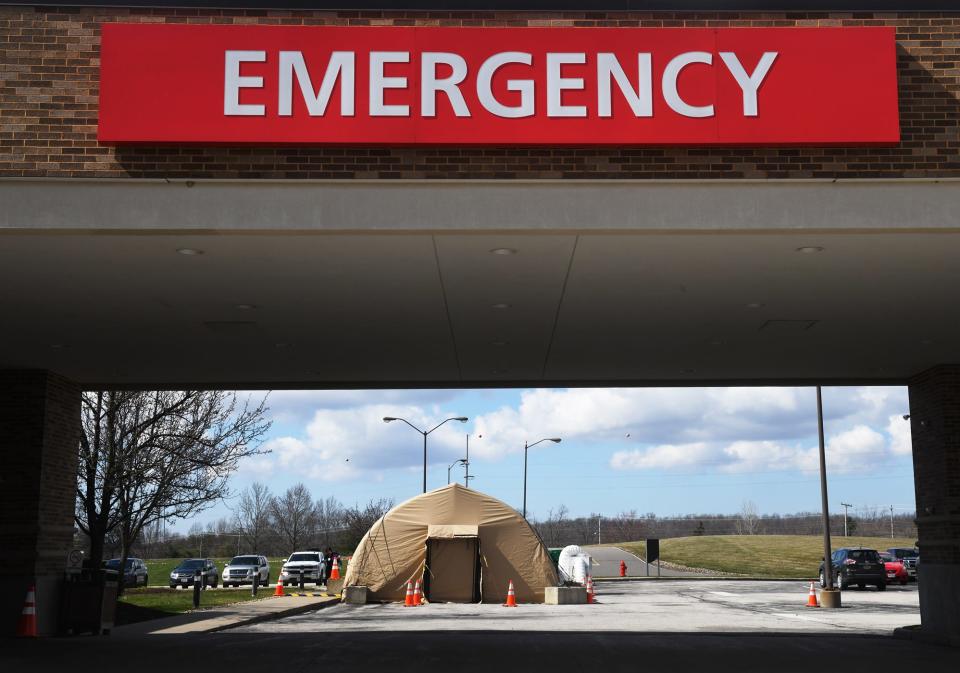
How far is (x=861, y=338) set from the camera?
17047 mm

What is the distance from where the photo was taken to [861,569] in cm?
4097

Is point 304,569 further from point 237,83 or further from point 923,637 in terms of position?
point 237,83

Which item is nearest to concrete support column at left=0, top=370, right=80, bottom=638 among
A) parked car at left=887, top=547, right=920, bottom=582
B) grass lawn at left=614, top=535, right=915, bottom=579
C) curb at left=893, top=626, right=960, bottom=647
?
curb at left=893, top=626, right=960, bottom=647

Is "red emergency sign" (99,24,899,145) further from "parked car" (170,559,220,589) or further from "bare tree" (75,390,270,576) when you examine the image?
"parked car" (170,559,220,589)

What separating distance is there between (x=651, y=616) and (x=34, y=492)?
49.9 feet

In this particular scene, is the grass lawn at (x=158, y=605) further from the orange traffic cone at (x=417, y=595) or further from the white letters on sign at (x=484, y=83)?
the white letters on sign at (x=484, y=83)

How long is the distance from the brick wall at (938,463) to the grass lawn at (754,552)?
3563 cm

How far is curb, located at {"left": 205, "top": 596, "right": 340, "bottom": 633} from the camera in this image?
22272 millimetres

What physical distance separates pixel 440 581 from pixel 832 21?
24.5 meters

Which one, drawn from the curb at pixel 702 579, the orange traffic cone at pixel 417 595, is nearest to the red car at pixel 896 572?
the curb at pixel 702 579

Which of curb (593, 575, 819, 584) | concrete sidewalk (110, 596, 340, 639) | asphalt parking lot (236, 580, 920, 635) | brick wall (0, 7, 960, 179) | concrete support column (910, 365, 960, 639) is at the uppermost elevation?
brick wall (0, 7, 960, 179)

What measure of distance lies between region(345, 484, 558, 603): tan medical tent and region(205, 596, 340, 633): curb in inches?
75.5

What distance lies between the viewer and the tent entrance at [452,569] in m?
33.1

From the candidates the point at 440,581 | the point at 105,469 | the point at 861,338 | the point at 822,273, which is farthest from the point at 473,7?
the point at 440,581
